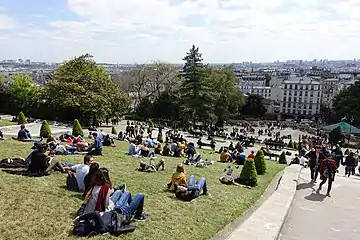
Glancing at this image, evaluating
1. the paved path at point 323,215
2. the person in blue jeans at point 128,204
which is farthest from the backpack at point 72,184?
the paved path at point 323,215

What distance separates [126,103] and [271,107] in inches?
2833

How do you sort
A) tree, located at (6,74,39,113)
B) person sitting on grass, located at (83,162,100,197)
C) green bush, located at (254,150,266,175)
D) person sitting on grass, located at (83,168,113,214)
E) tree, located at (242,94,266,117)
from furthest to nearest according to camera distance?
tree, located at (242,94,266,117)
tree, located at (6,74,39,113)
green bush, located at (254,150,266,175)
person sitting on grass, located at (83,162,100,197)
person sitting on grass, located at (83,168,113,214)

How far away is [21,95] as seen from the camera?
153 ft

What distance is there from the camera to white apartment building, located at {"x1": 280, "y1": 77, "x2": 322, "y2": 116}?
366 feet

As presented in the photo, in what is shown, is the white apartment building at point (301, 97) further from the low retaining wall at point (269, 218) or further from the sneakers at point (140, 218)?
the sneakers at point (140, 218)

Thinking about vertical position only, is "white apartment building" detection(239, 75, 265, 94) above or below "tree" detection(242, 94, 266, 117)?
above

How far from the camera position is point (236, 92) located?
61.6 metres

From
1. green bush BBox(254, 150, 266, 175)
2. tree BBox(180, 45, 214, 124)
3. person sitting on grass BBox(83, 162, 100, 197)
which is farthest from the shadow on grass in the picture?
tree BBox(180, 45, 214, 124)

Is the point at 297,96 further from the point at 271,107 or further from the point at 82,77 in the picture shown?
the point at 82,77

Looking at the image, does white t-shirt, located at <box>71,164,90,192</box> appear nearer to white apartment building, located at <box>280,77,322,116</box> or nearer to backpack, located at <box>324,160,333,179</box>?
backpack, located at <box>324,160,333,179</box>

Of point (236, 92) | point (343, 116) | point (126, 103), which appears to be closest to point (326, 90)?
point (343, 116)

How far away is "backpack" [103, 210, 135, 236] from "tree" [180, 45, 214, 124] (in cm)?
4154

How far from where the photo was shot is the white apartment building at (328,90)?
379ft

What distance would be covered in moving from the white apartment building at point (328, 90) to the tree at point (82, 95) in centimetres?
8424
